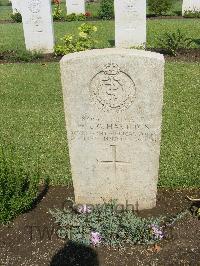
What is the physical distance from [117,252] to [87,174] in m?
0.86

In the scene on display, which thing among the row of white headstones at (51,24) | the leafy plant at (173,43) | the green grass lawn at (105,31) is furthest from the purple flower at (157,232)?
the green grass lawn at (105,31)

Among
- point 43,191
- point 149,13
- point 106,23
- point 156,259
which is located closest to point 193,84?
point 43,191

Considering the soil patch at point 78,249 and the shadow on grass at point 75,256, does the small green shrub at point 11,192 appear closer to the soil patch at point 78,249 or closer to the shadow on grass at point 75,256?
the soil patch at point 78,249

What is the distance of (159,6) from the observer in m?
17.5

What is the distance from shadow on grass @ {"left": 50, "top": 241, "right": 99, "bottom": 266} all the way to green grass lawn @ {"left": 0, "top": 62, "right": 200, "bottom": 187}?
4.42 feet

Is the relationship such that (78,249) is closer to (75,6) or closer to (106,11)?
(106,11)

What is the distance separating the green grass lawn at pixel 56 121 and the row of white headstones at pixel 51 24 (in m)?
1.86

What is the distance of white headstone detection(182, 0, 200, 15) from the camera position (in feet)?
56.4

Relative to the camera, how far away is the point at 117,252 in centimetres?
361

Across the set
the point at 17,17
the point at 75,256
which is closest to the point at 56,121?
the point at 75,256

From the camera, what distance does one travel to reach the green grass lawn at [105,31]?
12352 millimetres

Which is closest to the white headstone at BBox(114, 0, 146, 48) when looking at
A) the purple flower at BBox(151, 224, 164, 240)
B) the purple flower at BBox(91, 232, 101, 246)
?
the purple flower at BBox(151, 224, 164, 240)

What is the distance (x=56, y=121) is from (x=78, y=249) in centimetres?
351

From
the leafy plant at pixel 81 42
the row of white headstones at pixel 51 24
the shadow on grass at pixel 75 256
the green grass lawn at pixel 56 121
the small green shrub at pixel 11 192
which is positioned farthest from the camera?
the row of white headstones at pixel 51 24
